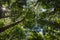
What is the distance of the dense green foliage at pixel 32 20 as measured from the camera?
11336 millimetres

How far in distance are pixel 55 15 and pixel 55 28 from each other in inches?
31.6

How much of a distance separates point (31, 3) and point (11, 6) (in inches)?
54.8

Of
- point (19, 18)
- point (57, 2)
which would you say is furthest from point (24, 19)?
point (57, 2)

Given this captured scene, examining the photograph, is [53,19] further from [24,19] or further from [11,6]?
[11,6]

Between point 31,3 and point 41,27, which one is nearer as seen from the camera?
point 41,27

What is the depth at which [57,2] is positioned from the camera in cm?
1041

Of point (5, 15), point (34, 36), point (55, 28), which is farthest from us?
point (5, 15)

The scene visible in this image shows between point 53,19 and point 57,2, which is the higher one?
point 57,2

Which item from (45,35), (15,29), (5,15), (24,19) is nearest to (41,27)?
(45,35)

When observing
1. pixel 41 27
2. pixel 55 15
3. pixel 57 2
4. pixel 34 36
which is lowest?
pixel 34 36

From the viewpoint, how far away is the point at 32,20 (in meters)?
11.9

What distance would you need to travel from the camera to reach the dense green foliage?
1134 cm

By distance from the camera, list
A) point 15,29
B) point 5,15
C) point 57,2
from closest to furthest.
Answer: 1. point 57,2
2. point 15,29
3. point 5,15

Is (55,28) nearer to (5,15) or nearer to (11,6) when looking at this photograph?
(11,6)
